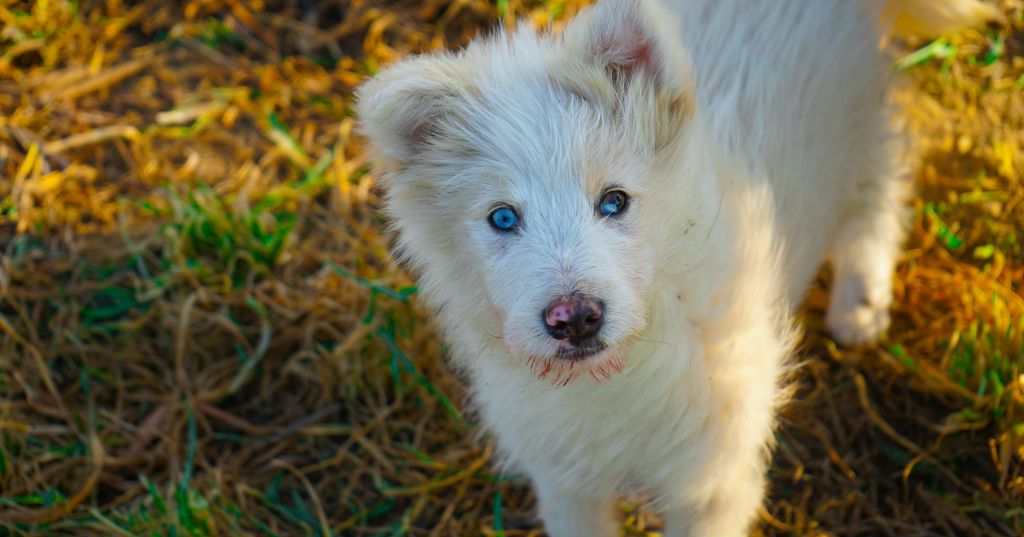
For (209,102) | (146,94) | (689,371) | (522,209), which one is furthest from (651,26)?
(146,94)

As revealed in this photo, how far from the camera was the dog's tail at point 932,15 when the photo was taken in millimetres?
3260

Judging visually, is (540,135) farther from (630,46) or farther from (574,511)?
(574,511)

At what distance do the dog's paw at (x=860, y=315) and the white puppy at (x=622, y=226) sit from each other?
2.39 ft

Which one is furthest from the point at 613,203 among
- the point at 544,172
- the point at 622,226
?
the point at 544,172

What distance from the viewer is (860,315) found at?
3592 mm

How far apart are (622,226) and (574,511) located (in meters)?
1.03

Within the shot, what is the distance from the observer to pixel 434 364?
3.66m

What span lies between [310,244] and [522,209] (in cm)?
213

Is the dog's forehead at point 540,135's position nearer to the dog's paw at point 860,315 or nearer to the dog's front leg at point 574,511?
the dog's front leg at point 574,511

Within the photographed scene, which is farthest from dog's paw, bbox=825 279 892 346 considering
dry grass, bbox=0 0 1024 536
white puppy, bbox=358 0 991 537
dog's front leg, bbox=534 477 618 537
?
dog's front leg, bbox=534 477 618 537

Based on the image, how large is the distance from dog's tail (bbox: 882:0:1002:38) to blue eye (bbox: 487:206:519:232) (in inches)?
69.0

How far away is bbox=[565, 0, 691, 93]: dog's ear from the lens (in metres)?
2.28

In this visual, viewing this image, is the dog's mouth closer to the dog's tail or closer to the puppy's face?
the puppy's face

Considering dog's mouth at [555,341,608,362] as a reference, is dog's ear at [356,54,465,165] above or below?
above
